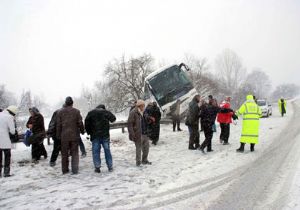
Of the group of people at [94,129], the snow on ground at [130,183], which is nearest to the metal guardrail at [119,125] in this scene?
the snow on ground at [130,183]

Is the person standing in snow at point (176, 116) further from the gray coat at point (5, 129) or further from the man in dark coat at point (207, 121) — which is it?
the gray coat at point (5, 129)

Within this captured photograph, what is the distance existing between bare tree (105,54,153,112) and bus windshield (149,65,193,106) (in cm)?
936

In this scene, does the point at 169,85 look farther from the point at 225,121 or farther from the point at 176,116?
the point at 225,121

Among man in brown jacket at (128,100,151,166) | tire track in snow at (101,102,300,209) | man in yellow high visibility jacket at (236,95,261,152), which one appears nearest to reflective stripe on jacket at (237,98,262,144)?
man in yellow high visibility jacket at (236,95,261,152)

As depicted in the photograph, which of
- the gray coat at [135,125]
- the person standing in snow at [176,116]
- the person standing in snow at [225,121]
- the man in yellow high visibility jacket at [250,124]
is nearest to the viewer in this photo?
the gray coat at [135,125]

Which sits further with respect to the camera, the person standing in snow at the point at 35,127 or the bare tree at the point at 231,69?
the bare tree at the point at 231,69

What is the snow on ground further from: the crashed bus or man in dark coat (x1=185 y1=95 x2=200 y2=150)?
the crashed bus

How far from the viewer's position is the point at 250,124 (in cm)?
992

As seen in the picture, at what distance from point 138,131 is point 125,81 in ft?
65.7

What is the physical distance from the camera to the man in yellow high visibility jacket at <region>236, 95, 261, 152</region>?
9781 millimetres

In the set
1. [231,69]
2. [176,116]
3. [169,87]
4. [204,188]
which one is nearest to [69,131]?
[204,188]

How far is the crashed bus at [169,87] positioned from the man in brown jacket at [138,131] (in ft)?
28.9

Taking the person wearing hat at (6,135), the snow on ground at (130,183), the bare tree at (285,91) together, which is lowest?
the snow on ground at (130,183)

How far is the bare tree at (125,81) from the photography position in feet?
92.5
